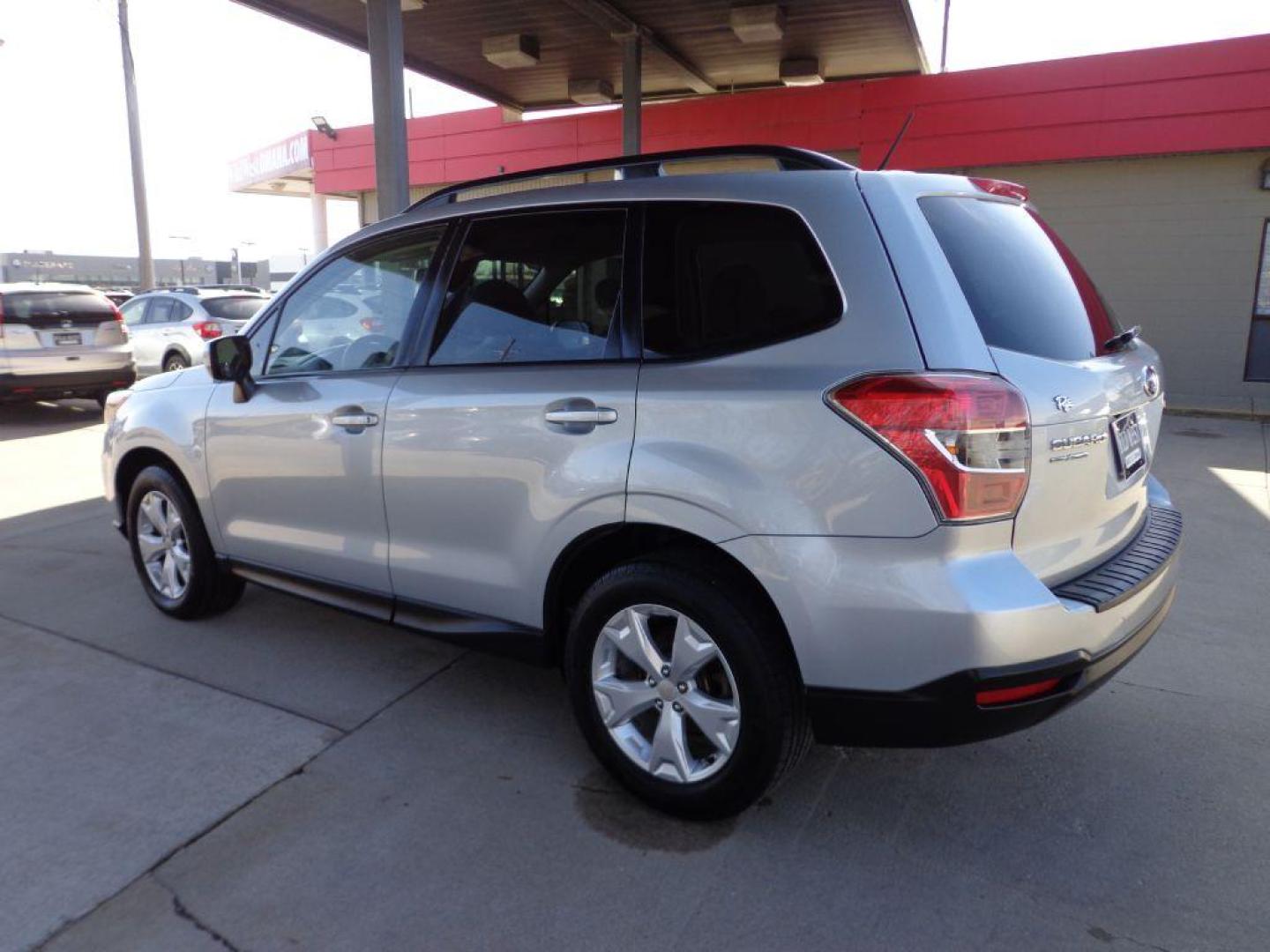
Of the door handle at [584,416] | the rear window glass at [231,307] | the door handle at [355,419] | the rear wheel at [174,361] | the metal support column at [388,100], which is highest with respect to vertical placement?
the metal support column at [388,100]

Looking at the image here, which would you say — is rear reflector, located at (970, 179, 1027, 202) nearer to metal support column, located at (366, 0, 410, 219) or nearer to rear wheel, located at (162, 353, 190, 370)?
metal support column, located at (366, 0, 410, 219)

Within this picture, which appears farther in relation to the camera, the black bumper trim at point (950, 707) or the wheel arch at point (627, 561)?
the wheel arch at point (627, 561)

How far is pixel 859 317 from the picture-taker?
235 cm

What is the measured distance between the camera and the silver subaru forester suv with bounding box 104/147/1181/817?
7.41 feet

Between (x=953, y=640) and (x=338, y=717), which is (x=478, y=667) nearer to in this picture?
(x=338, y=717)

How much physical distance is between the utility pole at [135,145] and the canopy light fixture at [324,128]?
398cm

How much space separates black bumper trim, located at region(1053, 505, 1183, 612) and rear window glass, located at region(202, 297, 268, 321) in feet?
42.8

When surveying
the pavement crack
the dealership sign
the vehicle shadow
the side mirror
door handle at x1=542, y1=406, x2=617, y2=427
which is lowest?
the pavement crack

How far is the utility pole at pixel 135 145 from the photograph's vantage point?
18.1 metres

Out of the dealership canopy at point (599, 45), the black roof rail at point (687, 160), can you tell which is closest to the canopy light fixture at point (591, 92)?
→ the dealership canopy at point (599, 45)

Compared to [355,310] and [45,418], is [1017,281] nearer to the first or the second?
[355,310]

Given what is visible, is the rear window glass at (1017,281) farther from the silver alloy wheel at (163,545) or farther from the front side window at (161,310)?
the front side window at (161,310)

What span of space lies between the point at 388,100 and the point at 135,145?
1297 centimetres

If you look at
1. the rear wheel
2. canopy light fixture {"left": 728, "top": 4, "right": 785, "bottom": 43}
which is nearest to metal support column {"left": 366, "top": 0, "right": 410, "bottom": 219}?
canopy light fixture {"left": 728, "top": 4, "right": 785, "bottom": 43}
